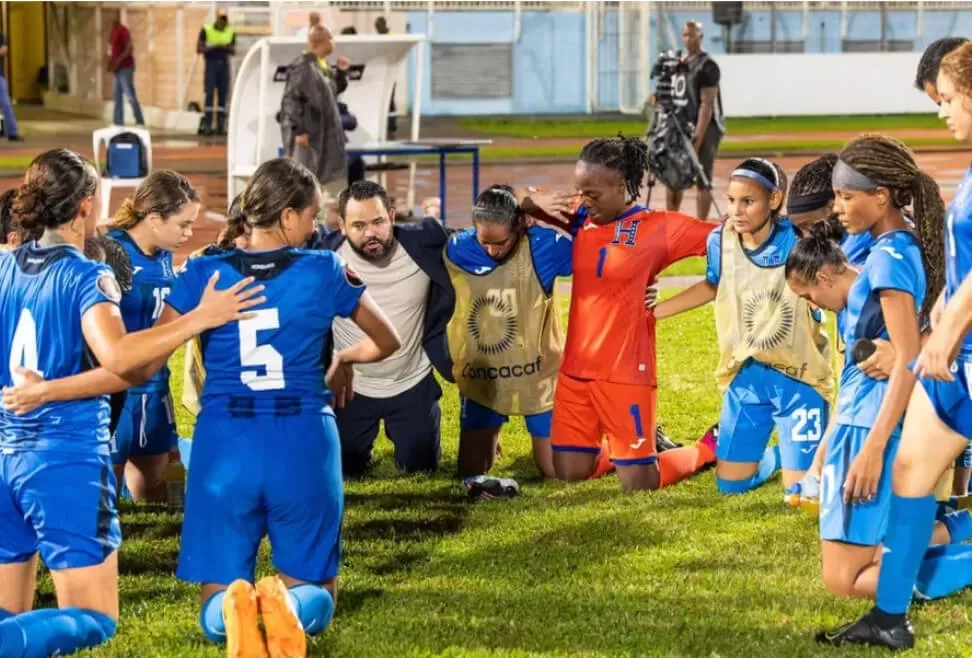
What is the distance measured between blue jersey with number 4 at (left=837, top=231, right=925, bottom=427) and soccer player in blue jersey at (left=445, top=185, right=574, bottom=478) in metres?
2.33

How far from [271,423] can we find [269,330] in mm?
304

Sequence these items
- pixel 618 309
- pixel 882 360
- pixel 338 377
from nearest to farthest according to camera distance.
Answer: pixel 882 360
pixel 338 377
pixel 618 309

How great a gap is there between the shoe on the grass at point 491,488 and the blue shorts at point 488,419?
0.50m

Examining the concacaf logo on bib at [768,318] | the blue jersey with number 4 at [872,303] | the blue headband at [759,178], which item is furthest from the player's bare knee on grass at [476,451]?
the blue jersey with number 4 at [872,303]

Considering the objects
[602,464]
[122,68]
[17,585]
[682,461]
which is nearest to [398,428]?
[602,464]

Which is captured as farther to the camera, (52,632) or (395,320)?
(395,320)

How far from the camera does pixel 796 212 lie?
7449mm

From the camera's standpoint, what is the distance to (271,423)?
5316 millimetres

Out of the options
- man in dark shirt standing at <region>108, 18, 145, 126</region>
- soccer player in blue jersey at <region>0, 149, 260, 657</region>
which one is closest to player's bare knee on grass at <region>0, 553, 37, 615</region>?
soccer player in blue jersey at <region>0, 149, 260, 657</region>

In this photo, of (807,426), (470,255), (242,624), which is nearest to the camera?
(242,624)

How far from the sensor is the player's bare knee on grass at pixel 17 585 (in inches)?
210

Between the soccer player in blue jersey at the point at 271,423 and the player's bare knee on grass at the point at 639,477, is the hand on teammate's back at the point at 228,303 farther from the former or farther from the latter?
the player's bare knee on grass at the point at 639,477

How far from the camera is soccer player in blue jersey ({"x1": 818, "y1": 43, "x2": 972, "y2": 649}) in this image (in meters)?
5.16

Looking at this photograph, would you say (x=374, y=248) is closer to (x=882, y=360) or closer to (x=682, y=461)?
(x=682, y=461)
